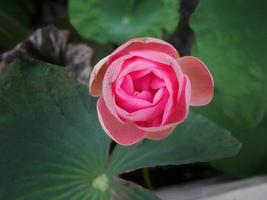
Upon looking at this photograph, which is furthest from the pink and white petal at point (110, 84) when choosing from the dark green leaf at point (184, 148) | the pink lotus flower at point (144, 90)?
the dark green leaf at point (184, 148)

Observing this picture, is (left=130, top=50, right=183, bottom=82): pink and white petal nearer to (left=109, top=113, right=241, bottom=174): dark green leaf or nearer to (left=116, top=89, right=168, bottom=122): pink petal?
(left=116, top=89, right=168, bottom=122): pink petal

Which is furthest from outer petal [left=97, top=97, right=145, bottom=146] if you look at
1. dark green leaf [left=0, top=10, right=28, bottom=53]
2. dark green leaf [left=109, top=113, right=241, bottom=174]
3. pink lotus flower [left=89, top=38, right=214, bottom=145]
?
dark green leaf [left=0, top=10, right=28, bottom=53]

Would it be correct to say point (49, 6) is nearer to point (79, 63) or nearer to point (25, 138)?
point (79, 63)

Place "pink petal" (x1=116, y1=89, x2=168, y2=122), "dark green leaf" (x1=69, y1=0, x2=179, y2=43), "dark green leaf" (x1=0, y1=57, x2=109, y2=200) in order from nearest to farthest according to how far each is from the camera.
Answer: "pink petal" (x1=116, y1=89, x2=168, y2=122), "dark green leaf" (x1=0, y1=57, x2=109, y2=200), "dark green leaf" (x1=69, y1=0, x2=179, y2=43)

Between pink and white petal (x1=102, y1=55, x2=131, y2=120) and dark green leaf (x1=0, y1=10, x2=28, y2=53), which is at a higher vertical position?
pink and white petal (x1=102, y1=55, x2=131, y2=120)

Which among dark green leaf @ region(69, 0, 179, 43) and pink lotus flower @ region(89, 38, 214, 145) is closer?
pink lotus flower @ region(89, 38, 214, 145)

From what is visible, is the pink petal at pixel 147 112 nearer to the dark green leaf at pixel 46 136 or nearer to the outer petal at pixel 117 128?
the outer petal at pixel 117 128
